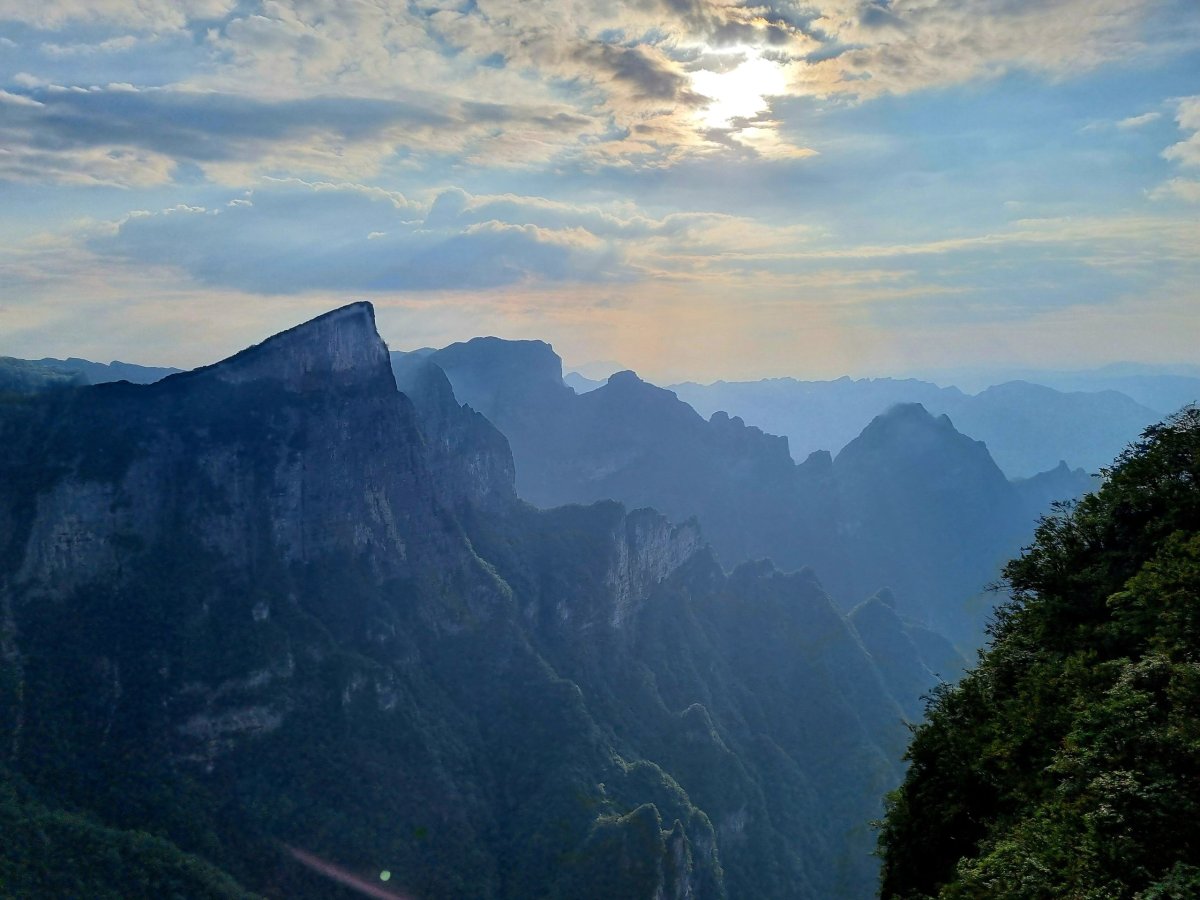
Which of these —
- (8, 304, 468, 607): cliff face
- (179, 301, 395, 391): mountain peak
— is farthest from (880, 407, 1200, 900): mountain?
(179, 301, 395, 391): mountain peak

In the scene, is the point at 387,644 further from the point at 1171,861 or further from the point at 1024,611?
the point at 1171,861

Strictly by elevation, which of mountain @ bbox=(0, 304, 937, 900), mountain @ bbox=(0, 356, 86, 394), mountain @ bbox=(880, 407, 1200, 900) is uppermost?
mountain @ bbox=(0, 356, 86, 394)

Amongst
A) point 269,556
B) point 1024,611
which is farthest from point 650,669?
point 1024,611

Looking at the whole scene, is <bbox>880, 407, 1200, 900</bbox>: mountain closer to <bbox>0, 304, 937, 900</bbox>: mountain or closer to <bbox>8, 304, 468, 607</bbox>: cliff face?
<bbox>0, 304, 937, 900</bbox>: mountain

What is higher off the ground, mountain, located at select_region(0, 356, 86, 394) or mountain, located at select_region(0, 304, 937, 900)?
mountain, located at select_region(0, 356, 86, 394)

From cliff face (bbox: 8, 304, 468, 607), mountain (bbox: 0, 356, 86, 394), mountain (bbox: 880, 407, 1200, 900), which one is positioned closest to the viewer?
mountain (bbox: 880, 407, 1200, 900)
